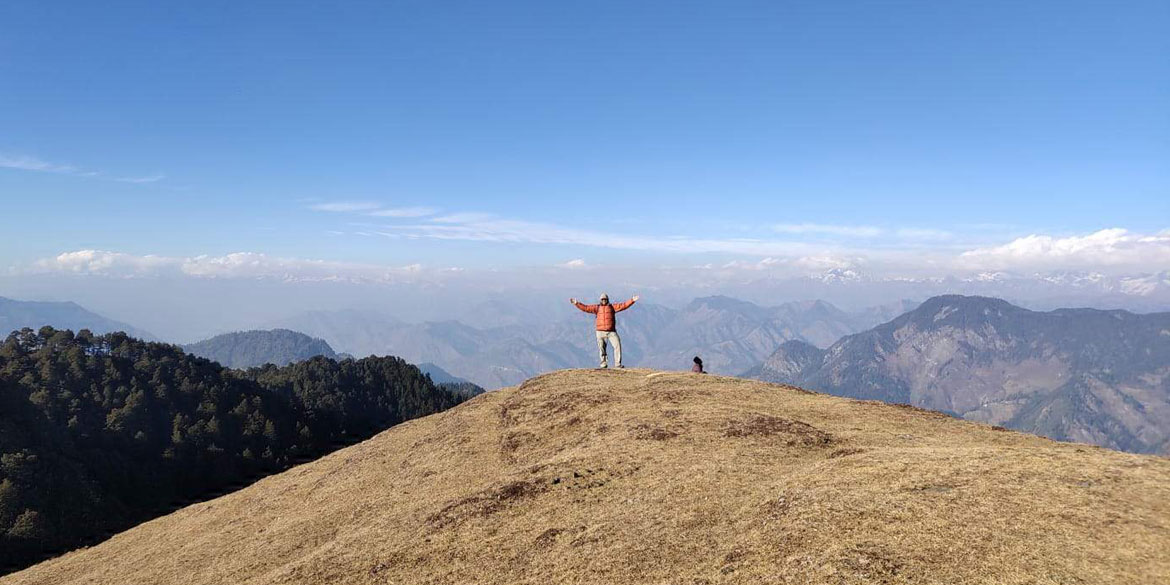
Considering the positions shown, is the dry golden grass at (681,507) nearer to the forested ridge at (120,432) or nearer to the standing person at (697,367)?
the standing person at (697,367)

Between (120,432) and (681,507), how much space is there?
156 m

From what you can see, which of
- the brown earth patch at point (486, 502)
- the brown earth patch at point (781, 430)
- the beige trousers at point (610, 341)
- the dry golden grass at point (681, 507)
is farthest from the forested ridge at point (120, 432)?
the brown earth patch at point (781, 430)

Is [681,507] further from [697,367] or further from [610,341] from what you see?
[697,367]

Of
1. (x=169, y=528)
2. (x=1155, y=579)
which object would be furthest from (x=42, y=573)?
(x=1155, y=579)

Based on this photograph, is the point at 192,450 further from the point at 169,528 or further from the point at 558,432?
the point at 558,432

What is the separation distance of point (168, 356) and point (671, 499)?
200 metres

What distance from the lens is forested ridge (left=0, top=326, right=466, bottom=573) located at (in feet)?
307

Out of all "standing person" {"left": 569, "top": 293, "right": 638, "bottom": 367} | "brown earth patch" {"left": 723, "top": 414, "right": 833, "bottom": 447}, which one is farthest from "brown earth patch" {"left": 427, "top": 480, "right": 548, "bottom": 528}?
"standing person" {"left": 569, "top": 293, "right": 638, "bottom": 367}

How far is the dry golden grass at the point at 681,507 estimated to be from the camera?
14102mm

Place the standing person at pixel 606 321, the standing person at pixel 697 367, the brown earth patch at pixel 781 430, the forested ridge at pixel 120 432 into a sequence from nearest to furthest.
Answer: the brown earth patch at pixel 781 430
the standing person at pixel 606 321
the standing person at pixel 697 367
the forested ridge at pixel 120 432

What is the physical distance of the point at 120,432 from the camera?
5037 inches

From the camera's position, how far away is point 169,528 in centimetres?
3366

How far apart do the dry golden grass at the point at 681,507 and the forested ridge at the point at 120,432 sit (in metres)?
79.6

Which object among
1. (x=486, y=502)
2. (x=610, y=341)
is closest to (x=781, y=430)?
(x=486, y=502)
